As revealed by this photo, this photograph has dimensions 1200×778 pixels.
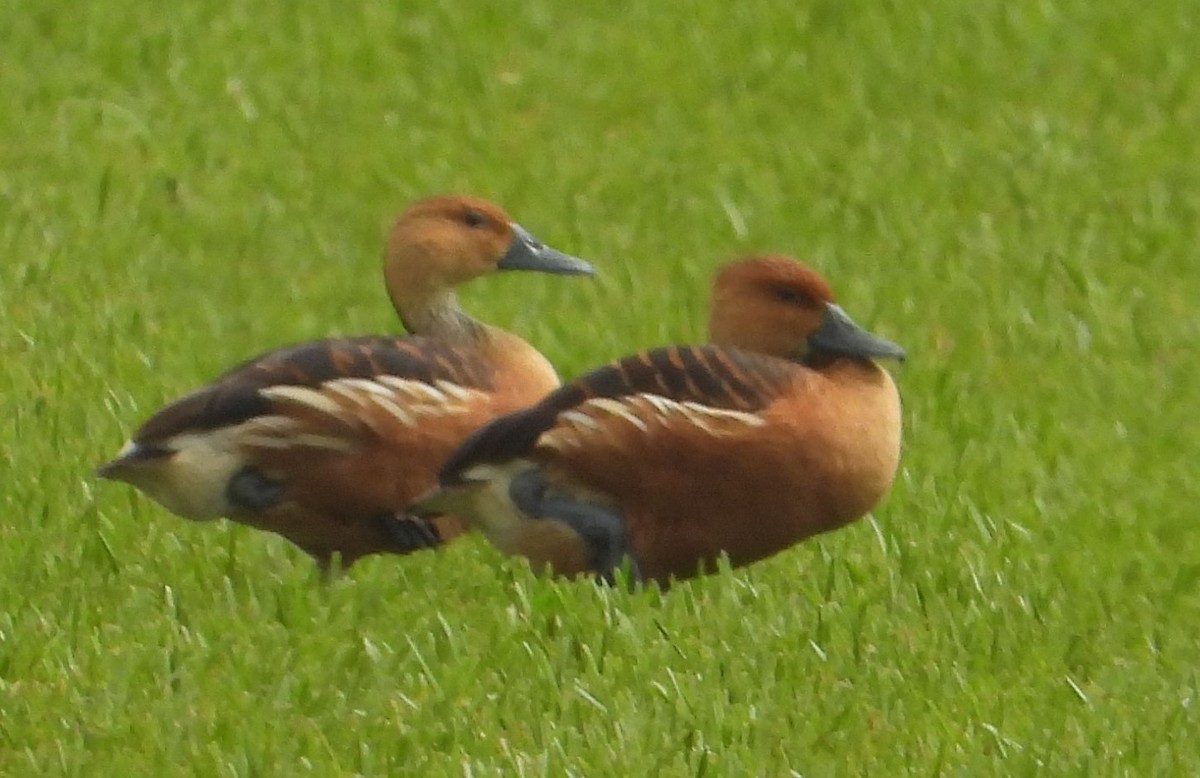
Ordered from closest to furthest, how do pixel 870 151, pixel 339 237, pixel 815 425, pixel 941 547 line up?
pixel 815 425, pixel 941 547, pixel 339 237, pixel 870 151

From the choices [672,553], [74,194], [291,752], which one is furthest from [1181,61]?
[291,752]

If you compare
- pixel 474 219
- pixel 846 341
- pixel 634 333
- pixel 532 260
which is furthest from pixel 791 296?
pixel 634 333

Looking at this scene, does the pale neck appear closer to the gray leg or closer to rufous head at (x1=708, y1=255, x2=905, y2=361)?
rufous head at (x1=708, y1=255, x2=905, y2=361)

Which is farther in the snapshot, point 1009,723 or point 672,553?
point 672,553

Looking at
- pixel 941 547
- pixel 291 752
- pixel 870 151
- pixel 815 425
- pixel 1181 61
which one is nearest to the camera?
pixel 291 752

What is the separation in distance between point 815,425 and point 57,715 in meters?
2.11

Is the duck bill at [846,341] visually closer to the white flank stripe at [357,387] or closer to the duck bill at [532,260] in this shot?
the duck bill at [532,260]

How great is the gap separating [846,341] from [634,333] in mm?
3074

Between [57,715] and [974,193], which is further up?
[57,715]

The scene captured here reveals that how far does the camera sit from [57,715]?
654cm

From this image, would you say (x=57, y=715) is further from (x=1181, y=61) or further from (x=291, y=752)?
(x=1181, y=61)

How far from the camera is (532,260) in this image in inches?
339

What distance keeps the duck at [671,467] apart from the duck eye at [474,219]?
1046mm

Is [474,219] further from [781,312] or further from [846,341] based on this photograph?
[846,341]
